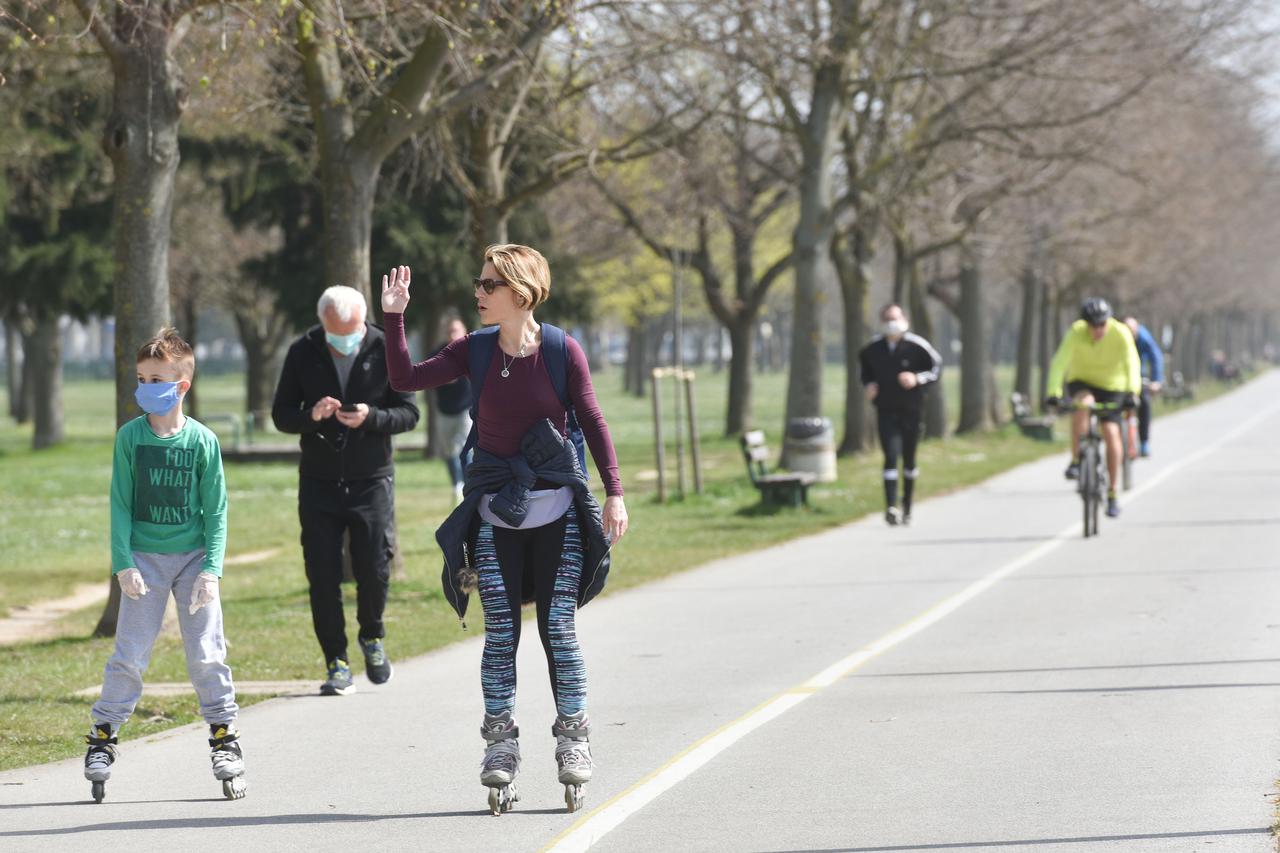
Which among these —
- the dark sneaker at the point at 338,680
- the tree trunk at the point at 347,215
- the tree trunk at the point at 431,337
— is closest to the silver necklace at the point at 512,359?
the dark sneaker at the point at 338,680

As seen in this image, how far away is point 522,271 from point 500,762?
159 cm

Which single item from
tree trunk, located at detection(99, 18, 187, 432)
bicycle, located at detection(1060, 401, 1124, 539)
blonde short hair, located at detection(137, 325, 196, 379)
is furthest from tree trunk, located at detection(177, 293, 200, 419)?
blonde short hair, located at detection(137, 325, 196, 379)

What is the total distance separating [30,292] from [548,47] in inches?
763

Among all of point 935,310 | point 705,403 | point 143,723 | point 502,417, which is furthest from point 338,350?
point 935,310

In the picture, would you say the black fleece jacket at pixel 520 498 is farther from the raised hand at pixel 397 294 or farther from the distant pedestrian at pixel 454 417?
the distant pedestrian at pixel 454 417

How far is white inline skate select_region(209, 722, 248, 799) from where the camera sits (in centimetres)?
690

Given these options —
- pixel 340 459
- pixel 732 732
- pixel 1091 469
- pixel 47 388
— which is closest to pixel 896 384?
pixel 1091 469

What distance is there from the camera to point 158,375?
701cm

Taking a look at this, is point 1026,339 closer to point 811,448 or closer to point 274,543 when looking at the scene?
point 811,448

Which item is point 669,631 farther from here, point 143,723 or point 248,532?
point 248,532

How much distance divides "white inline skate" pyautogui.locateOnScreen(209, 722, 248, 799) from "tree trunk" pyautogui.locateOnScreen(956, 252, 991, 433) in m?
32.3

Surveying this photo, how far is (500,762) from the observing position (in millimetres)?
6488

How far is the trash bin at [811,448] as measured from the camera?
80.2 feet

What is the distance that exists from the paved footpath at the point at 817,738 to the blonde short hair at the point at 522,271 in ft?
5.52
